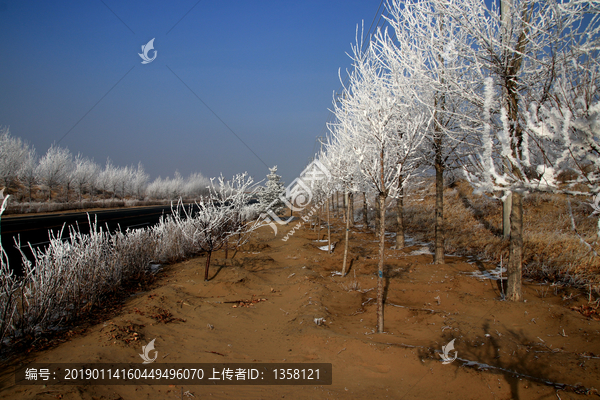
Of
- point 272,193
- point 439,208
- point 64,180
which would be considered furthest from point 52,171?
point 439,208

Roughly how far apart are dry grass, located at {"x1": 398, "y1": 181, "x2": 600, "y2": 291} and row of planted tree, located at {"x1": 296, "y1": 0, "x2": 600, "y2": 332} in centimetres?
47

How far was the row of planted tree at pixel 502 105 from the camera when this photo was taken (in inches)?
88.0

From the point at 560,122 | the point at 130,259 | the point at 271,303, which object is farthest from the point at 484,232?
the point at 130,259

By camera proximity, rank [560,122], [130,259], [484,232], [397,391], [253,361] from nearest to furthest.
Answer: [560,122]
[397,391]
[253,361]
[130,259]
[484,232]

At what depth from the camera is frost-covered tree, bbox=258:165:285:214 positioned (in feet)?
73.7

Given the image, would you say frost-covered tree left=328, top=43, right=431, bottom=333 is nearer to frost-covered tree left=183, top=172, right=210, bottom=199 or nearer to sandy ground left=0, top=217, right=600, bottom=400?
sandy ground left=0, top=217, right=600, bottom=400

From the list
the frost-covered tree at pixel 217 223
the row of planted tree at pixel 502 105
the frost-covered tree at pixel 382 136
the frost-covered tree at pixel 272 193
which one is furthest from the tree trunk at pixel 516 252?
the frost-covered tree at pixel 272 193

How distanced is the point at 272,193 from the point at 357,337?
18644mm

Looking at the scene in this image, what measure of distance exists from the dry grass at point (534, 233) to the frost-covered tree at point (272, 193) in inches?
324

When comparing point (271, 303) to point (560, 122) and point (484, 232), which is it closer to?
point (560, 122)

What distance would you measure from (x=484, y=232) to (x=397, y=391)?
9.50 m

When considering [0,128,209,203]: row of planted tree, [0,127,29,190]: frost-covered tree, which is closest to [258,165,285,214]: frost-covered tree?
[0,128,209,203]: row of planted tree

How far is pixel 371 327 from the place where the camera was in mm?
5262

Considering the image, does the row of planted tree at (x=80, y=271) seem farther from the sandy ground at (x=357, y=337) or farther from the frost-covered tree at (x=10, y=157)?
the frost-covered tree at (x=10, y=157)
